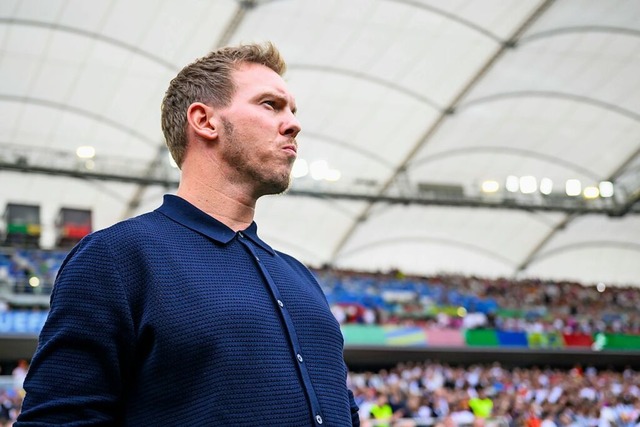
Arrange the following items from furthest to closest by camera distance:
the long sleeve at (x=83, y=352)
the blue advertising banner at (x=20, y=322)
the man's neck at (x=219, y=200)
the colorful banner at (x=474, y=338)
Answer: the colorful banner at (x=474, y=338) < the blue advertising banner at (x=20, y=322) < the man's neck at (x=219, y=200) < the long sleeve at (x=83, y=352)

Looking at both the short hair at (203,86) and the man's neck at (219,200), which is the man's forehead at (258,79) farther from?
the man's neck at (219,200)

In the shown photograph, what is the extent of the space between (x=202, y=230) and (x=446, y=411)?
43.2 feet

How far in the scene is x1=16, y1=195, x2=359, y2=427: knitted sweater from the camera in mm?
1756

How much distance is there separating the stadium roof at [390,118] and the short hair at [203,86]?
20.1 metres

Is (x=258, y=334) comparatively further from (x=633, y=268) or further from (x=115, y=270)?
(x=633, y=268)

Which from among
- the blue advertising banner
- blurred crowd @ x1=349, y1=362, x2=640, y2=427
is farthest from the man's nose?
the blue advertising banner

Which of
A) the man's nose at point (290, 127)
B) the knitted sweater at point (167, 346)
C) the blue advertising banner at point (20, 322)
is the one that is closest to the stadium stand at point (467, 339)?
the blue advertising banner at point (20, 322)

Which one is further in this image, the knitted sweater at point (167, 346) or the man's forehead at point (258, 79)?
the man's forehead at point (258, 79)

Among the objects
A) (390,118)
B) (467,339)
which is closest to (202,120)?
(467,339)

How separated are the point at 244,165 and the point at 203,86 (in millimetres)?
252

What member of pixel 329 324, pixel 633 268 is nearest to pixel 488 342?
pixel 633 268

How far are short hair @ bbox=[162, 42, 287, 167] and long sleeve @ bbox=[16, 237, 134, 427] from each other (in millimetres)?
536

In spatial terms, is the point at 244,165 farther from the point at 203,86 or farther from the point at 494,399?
the point at 494,399

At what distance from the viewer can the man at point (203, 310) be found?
1775 mm
